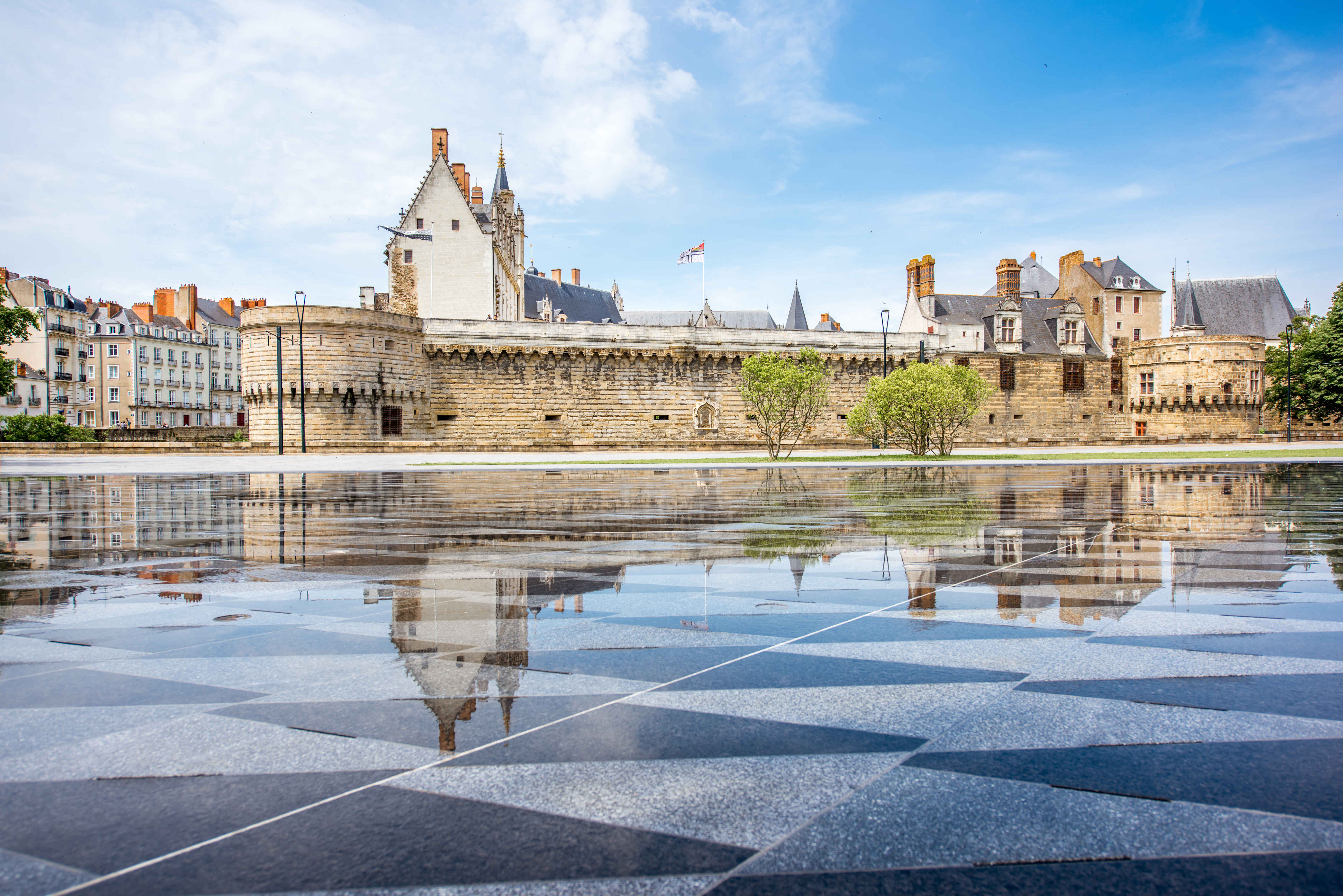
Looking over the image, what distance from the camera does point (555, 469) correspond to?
21.7 meters

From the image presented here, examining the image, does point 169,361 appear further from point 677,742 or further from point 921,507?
point 677,742

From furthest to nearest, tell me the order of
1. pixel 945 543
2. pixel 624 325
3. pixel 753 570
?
pixel 624 325 < pixel 945 543 < pixel 753 570

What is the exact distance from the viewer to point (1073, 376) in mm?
48938

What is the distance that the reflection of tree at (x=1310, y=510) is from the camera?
7066 mm

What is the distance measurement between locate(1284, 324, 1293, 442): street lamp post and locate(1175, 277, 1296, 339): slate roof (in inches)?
180

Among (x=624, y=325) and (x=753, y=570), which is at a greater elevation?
(x=624, y=325)

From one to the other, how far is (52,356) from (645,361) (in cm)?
4872

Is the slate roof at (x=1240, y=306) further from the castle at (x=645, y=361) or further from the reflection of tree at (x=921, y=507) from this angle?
the reflection of tree at (x=921, y=507)

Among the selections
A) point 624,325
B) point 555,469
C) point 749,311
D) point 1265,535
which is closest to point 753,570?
point 1265,535

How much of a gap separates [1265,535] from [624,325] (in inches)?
1409

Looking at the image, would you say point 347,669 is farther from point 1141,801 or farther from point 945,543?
point 945,543

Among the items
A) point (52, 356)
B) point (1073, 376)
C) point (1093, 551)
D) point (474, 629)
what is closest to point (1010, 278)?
point (1073, 376)

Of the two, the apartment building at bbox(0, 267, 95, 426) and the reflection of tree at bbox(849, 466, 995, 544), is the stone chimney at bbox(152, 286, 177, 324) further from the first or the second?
the reflection of tree at bbox(849, 466, 995, 544)

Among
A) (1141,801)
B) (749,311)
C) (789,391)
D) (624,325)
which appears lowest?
(1141,801)
